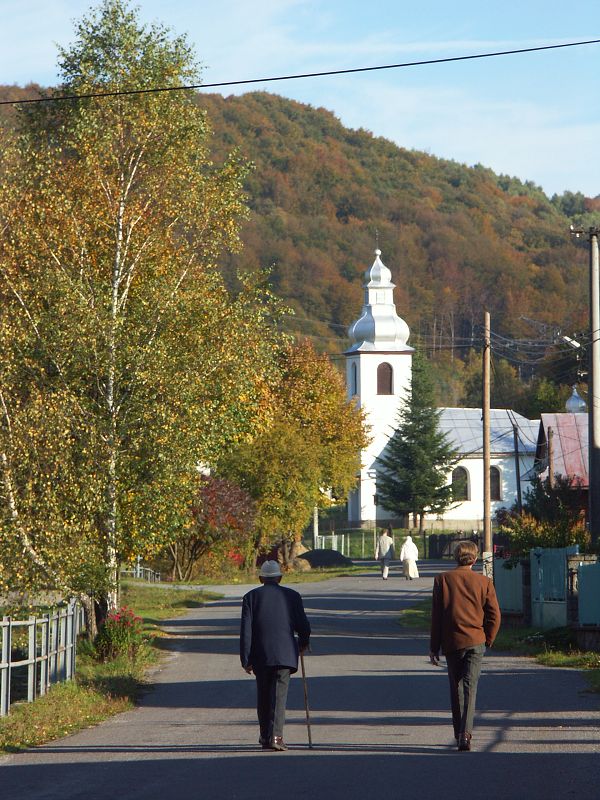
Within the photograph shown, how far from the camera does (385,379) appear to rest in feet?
336

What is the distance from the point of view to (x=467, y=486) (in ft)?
320

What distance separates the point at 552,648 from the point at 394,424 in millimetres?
80904

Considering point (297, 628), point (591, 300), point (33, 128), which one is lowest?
point (297, 628)

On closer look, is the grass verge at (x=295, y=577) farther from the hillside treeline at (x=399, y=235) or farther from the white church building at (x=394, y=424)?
the hillside treeline at (x=399, y=235)

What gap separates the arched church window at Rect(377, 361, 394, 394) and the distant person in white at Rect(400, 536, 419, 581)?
55.1 metres

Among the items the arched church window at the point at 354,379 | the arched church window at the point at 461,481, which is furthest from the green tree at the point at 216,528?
the arched church window at the point at 354,379

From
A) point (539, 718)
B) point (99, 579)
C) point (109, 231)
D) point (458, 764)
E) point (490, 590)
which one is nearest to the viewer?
point (458, 764)

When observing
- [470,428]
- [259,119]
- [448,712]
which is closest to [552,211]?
[259,119]

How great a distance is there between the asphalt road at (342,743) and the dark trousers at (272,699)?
0.80 feet

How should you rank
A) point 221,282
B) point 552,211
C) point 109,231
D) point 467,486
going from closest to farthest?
1. point 109,231
2. point 221,282
3. point 467,486
4. point 552,211

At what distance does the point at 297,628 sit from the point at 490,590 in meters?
1.81

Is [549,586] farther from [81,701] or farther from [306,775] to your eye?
[306,775]

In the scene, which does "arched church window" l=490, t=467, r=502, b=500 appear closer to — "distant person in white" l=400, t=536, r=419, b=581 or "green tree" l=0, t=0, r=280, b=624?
"distant person in white" l=400, t=536, r=419, b=581

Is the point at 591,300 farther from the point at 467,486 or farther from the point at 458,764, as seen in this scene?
the point at 467,486
